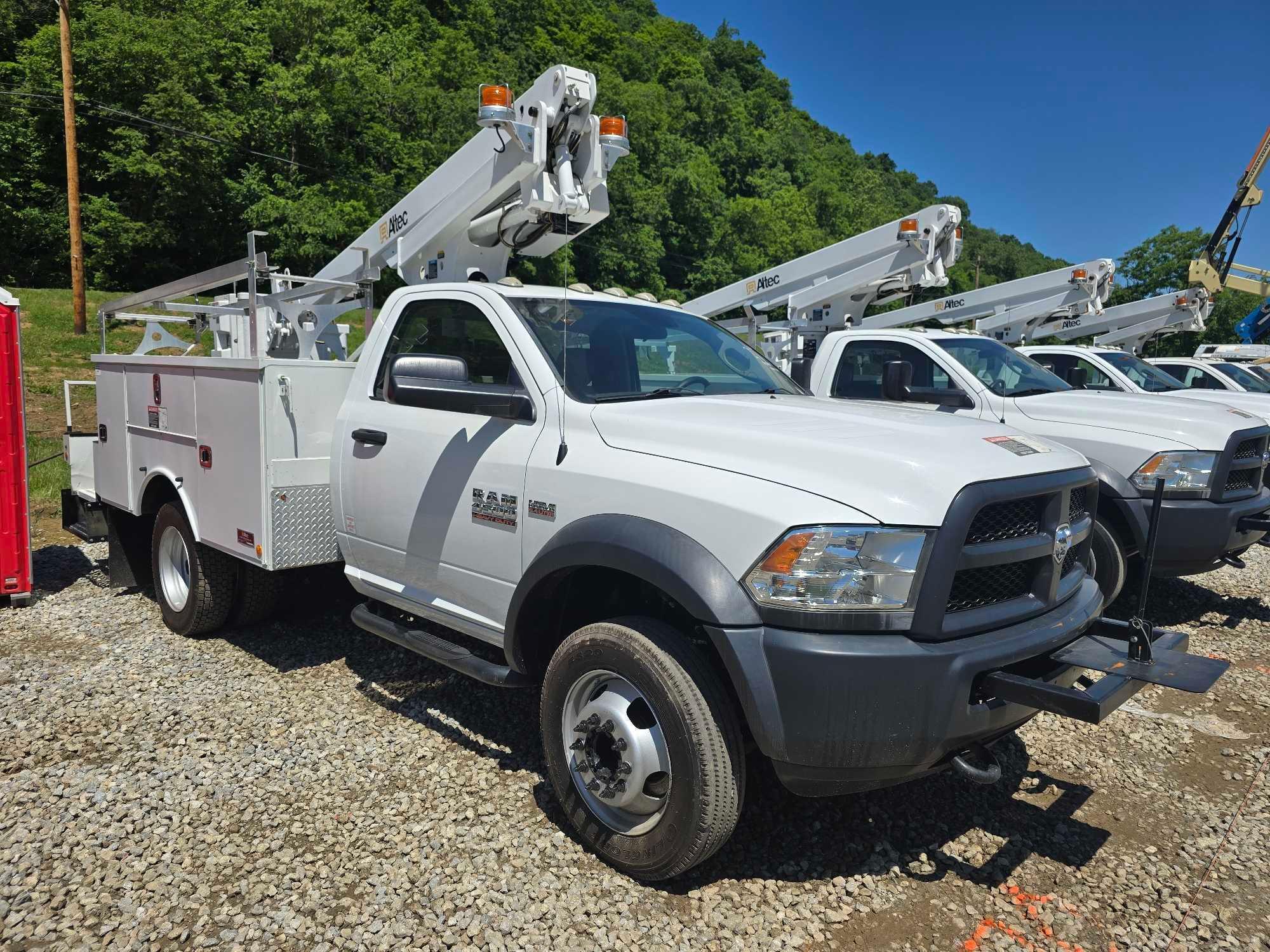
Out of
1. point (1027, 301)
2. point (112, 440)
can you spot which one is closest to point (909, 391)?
point (112, 440)

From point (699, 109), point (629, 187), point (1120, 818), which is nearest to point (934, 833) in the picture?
point (1120, 818)

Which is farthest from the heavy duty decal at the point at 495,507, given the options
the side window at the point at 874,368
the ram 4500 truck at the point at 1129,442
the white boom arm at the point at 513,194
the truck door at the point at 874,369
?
the side window at the point at 874,368

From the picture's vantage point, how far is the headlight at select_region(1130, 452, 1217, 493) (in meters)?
5.70

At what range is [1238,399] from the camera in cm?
1110

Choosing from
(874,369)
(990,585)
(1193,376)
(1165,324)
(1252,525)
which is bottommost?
(1252,525)

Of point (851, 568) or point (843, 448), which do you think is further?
point (843, 448)

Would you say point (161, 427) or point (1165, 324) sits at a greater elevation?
point (1165, 324)

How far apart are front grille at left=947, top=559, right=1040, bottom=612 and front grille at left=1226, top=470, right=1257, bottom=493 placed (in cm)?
392

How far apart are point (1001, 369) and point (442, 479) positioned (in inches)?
215

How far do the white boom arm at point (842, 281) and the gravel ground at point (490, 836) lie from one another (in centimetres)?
638

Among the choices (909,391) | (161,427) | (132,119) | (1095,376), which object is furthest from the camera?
(132,119)

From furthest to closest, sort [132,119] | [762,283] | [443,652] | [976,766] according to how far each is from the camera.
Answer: [132,119]
[762,283]
[443,652]
[976,766]

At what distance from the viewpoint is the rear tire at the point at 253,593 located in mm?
5219

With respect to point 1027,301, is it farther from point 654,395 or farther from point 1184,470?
point 654,395
